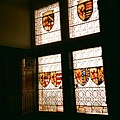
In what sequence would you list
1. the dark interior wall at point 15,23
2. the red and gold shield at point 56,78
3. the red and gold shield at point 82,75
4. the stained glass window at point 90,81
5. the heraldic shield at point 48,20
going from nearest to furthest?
the stained glass window at point 90,81 → the red and gold shield at point 82,75 → the dark interior wall at point 15,23 → the red and gold shield at point 56,78 → the heraldic shield at point 48,20

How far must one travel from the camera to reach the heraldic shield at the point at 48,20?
14.1 ft

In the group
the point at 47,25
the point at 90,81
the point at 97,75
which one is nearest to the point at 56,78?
the point at 90,81

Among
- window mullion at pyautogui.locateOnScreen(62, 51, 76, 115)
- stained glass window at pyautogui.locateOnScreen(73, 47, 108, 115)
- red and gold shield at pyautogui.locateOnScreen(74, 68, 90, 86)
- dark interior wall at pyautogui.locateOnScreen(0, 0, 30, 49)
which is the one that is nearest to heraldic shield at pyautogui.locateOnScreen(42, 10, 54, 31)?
dark interior wall at pyautogui.locateOnScreen(0, 0, 30, 49)

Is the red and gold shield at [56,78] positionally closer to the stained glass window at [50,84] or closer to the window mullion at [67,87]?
the stained glass window at [50,84]

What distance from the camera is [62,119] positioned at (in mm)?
3781

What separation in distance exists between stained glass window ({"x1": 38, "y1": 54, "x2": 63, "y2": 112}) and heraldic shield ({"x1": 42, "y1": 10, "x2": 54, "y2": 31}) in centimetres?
65

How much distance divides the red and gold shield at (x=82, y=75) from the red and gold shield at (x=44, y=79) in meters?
0.71

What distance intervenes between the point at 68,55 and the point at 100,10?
109 cm

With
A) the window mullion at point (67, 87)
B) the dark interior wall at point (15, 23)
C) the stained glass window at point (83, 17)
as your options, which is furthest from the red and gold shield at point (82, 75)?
the dark interior wall at point (15, 23)

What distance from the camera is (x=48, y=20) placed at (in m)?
4.36

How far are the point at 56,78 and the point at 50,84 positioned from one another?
20 centimetres

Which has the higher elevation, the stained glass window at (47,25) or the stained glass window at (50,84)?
the stained glass window at (47,25)

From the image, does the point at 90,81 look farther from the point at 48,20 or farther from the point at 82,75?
the point at 48,20

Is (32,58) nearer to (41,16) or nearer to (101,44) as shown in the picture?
(41,16)
